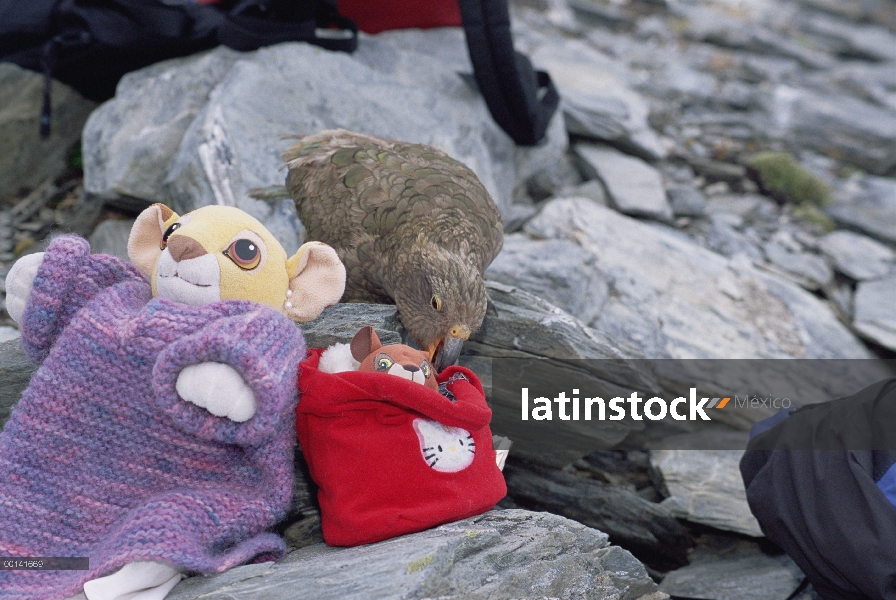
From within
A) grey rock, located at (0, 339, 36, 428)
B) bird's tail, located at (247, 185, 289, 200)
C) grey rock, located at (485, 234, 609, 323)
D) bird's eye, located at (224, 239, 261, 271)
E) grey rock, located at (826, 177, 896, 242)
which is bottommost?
grey rock, located at (826, 177, 896, 242)

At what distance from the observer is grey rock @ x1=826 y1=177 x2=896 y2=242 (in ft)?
27.6

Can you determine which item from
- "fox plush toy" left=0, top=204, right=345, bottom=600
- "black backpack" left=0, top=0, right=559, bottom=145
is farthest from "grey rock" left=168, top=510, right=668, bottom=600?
"black backpack" left=0, top=0, right=559, bottom=145

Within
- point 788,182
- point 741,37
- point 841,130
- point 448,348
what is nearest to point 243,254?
point 448,348

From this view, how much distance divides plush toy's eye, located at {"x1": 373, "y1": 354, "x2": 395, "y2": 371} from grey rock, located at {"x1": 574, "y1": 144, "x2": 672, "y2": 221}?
187 inches

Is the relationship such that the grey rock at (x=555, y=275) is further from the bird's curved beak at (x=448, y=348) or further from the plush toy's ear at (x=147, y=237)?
the plush toy's ear at (x=147, y=237)

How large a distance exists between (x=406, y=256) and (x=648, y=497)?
2194mm

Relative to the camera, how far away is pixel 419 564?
88.9 inches

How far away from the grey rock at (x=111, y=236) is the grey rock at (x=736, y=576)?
3.79 m

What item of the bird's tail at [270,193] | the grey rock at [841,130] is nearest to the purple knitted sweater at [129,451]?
the bird's tail at [270,193]

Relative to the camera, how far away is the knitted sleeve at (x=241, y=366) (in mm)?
2145

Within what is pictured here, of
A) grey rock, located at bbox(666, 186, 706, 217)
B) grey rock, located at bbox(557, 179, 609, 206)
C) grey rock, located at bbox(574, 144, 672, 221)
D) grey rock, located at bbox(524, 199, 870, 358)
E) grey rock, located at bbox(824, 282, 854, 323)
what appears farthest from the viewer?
grey rock, located at bbox(666, 186, 706, 217)

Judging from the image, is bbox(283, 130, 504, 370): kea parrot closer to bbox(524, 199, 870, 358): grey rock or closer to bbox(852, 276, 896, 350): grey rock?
bbox(524, 199, 870, 358): grey rock

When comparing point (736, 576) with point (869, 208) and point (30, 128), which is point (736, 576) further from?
point (869, 208)

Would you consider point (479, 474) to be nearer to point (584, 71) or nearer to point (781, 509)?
point (781, 509)
